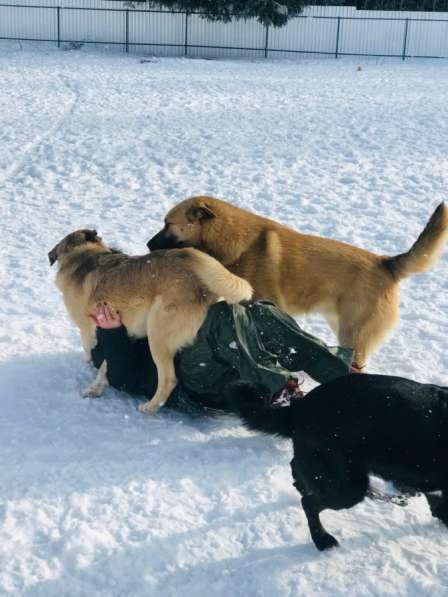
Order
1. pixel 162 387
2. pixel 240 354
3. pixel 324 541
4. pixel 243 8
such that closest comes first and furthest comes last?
pixel 324 541 < pixel 240 354 < pixel 162 387 < pixel 243 8

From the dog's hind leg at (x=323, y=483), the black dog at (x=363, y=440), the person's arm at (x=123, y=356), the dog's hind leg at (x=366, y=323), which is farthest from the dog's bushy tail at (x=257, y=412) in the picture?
A: the dog's hind leg at (x=366, y=323)

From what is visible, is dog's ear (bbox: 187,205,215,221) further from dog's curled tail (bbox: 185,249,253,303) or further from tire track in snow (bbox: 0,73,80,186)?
tire track in snow (bbox: 0,73,80,186)

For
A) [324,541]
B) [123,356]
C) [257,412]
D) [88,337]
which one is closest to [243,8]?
[88,337]

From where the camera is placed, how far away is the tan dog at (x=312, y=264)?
4.87 m

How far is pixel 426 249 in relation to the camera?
4816mm

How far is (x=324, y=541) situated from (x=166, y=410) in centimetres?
166

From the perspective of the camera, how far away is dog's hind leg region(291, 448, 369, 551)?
3217mm

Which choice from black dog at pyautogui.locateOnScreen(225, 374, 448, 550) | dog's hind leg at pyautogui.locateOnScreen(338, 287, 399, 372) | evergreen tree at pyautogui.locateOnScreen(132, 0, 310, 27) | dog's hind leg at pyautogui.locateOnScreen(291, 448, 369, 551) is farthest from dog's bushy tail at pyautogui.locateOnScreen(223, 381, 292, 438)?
evergreen tree at pyautogui.locateOnScreen(132, 0, 310, 27)

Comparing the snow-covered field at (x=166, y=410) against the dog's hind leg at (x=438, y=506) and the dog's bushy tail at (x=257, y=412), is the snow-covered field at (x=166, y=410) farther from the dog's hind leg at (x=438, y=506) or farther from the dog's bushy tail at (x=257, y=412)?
the dog's bushy tail at (x=257, y=412)

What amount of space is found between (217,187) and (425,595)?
860cm

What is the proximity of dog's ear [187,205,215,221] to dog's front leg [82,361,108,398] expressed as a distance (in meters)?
1.28

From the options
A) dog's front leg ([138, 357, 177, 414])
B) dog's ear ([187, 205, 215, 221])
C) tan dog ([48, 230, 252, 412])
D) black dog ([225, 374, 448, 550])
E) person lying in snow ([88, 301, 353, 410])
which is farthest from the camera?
dog's ear ([187, 205, 215, 221])

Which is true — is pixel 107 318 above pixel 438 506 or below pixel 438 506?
above

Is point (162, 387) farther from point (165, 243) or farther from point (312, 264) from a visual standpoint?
point (312, 264)
